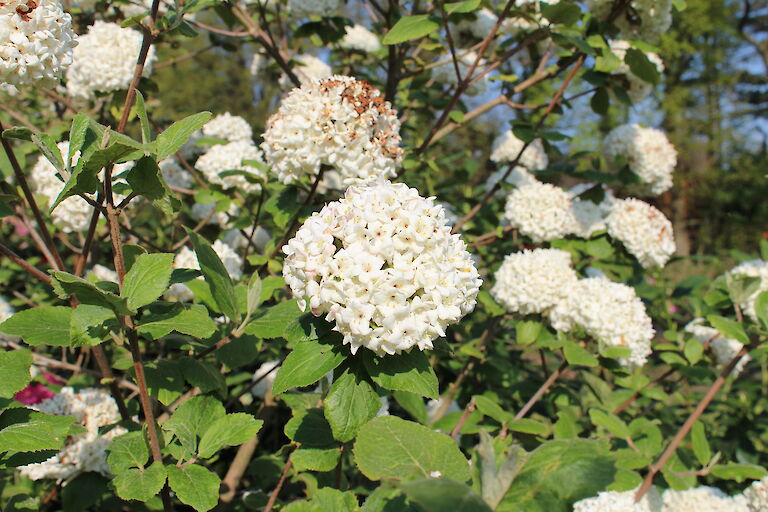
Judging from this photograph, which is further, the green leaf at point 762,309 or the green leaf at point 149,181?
the green leaf at point 762,309

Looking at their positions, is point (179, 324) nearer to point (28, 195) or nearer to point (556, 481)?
point (28, 195)

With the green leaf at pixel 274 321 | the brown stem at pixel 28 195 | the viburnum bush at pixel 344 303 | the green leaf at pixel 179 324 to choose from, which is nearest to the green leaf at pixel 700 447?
the viburnum bush at pixel 344 303

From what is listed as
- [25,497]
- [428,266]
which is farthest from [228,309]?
[25,497]

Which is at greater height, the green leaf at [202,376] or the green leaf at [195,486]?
the green leaf at [202,376]

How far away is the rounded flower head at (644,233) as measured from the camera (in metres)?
2.76

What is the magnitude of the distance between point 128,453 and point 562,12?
221cm

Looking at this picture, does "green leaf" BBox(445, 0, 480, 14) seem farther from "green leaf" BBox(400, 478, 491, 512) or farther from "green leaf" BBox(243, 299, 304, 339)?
"green leaf" BBox(400, 478, 491, 512)

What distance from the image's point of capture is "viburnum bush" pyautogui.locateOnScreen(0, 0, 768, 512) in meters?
1.08

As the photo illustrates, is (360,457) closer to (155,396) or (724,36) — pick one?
(155,396)

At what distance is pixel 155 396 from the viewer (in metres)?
1.37

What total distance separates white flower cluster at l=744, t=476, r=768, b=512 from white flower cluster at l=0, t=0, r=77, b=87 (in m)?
2.55

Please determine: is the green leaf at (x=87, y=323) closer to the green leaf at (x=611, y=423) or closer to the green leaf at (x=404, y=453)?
the green leaf at (x=404, y=453)

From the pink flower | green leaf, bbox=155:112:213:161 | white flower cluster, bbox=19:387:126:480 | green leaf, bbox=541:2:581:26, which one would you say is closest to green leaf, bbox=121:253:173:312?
green leaf, bbox=155:112:213:161

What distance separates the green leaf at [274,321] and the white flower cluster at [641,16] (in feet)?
7.31
